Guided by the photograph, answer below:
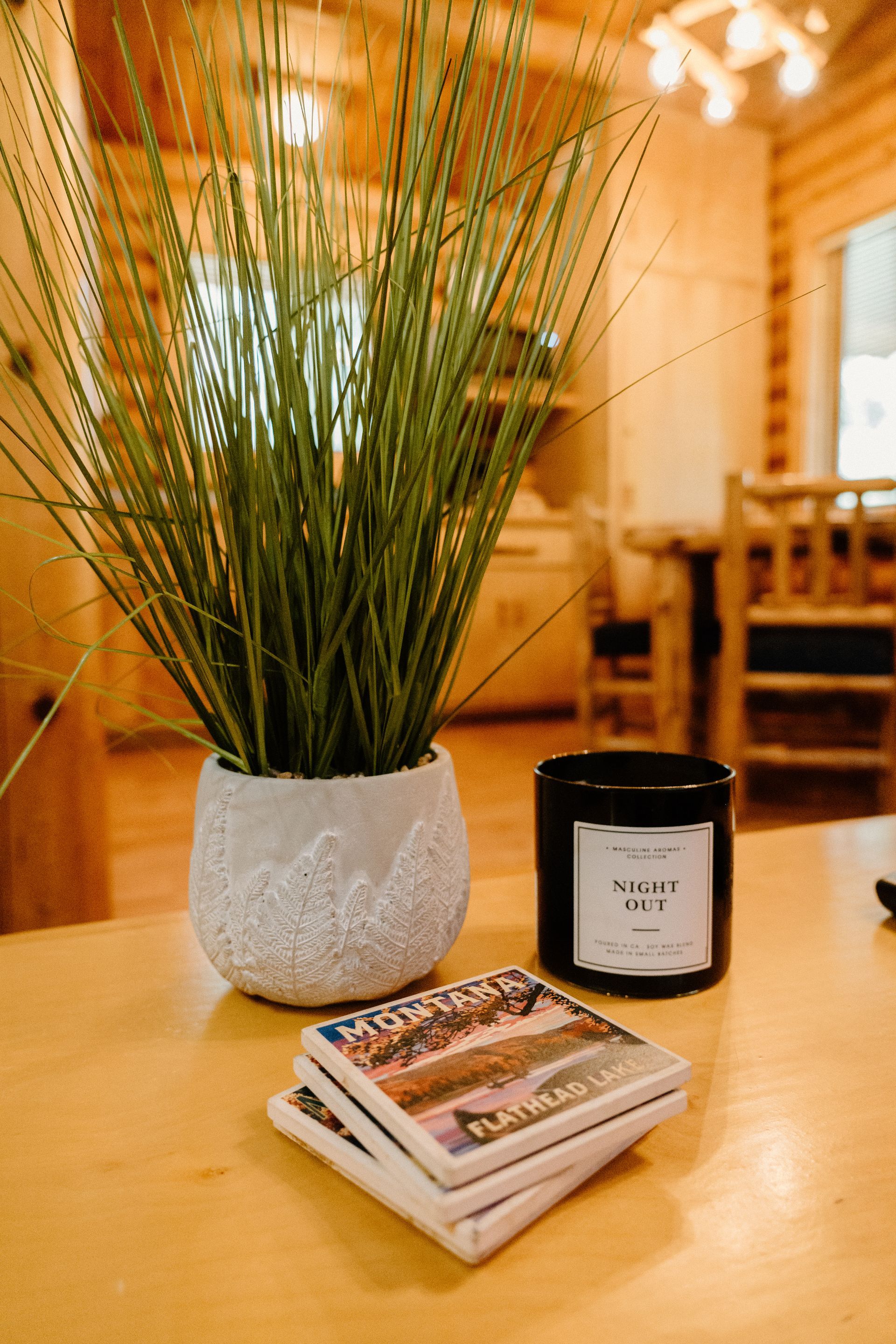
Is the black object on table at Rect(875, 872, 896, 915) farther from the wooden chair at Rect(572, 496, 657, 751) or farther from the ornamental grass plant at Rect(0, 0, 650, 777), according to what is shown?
the wooden chair at Rect(572, 496, 657, 751)

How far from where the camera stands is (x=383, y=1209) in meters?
0.36

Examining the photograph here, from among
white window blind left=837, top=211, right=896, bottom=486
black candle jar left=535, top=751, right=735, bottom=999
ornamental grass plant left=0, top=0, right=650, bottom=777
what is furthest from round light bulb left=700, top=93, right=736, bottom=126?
black candle jar left=535, top=751, right=735, bottom=999

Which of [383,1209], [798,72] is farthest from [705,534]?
[383,1209]

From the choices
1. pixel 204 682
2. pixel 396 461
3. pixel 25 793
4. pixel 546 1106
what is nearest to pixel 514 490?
pixel 396 461

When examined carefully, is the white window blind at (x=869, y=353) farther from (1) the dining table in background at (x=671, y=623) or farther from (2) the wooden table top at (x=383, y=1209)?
(2) the wooden table top at (x=383, y=1209)

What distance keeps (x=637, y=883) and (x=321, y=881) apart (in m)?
0.18

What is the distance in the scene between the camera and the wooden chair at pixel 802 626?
2.33 m

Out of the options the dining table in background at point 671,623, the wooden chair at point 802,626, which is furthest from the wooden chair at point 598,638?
the wooden chair at point 802,626

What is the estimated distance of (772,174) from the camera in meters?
4.46

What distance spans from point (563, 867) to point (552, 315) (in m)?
0.31

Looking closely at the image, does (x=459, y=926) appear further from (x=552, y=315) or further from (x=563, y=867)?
(x=552, y=315)

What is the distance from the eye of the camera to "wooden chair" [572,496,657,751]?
8.86ft

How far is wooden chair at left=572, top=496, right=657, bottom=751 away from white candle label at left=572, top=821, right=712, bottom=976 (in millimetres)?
2172

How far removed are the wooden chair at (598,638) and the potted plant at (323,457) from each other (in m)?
2.20
